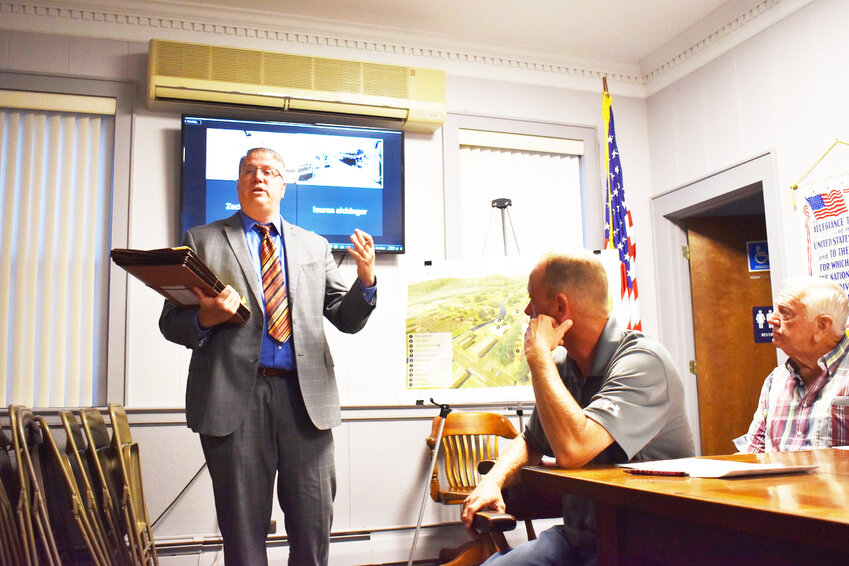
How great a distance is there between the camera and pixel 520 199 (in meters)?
4.26

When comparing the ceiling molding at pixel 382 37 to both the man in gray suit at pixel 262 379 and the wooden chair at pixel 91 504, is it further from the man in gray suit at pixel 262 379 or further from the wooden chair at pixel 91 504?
the wooden chair at pixel 91 504

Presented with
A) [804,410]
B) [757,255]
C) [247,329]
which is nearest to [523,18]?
[757,255]

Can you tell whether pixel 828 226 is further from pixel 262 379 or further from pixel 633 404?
pixel 262 379

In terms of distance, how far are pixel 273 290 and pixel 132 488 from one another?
120 centimetres

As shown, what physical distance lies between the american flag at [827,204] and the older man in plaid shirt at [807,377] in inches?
33.1

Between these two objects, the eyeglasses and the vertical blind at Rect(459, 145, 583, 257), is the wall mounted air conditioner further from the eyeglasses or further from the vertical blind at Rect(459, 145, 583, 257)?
the eyeglasses

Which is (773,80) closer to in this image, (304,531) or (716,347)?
(716,347)

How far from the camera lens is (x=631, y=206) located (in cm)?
444

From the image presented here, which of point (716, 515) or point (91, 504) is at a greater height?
point (716, 515)

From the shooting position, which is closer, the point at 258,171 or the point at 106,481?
the point at 258,171

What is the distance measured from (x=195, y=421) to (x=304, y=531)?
453mm

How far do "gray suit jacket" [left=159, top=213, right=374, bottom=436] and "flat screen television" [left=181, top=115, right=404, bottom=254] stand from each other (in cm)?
136

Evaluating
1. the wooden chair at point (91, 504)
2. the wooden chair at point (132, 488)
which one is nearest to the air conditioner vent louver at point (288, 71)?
the wooden chair at point (132, 488)

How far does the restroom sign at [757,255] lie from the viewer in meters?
4.44
